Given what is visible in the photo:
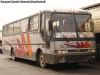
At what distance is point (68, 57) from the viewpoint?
11.7 metres

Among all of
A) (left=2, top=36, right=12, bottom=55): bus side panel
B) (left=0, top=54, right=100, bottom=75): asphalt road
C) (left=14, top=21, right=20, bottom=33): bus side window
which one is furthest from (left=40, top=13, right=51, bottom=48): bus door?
(left=2, top=36, right=12, bottom=55): bus side panel

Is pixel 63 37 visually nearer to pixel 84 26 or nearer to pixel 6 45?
pixel 84 26

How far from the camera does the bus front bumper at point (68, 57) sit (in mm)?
11570

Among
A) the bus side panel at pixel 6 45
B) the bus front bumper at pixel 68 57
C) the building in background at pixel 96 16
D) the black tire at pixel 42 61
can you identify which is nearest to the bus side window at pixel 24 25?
the black tire at pixel 42 61

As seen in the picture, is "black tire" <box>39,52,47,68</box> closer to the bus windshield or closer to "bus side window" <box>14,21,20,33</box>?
the bus windshield

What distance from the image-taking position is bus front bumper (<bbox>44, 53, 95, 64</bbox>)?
1157 centimetres

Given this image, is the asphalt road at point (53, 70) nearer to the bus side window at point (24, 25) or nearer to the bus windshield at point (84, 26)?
the bus windshield at point (84, 26)

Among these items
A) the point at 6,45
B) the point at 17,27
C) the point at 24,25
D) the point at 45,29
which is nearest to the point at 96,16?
the point at 45,29

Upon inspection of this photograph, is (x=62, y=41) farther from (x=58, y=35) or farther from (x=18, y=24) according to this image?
(x=18, y=24)

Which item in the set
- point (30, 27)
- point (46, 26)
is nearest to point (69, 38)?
point (46, 26)

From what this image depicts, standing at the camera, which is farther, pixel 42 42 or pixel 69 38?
pixel 42 42

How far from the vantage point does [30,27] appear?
14992 mm

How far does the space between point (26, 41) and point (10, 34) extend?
15.3 ft

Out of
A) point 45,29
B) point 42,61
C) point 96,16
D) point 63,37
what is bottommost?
point 42,61
